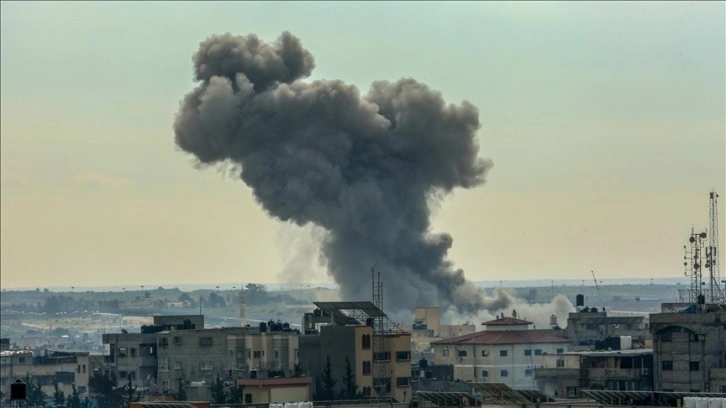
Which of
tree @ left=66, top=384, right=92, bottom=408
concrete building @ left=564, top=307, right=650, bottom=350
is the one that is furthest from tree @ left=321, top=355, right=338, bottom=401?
concrete building @ left=564, top=307, right=650, bottom=350

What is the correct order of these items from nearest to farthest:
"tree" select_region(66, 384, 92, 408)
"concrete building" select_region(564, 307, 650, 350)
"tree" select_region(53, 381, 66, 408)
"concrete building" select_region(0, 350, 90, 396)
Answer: "tree" select_region(66, 384, 92, 408) → "tree" select_region(53, 381, 66, 408) → "concrete building" select_region(564, 307, 650, 350) → "concrete building" select_region(0, 350, 90, 396)

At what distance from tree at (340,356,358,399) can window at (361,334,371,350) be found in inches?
47.3

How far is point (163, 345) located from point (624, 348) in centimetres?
3106

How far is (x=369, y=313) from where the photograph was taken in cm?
12331

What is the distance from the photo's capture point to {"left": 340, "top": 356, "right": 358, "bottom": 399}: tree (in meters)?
113

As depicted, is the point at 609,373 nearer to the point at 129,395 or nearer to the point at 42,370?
the point at 129,395

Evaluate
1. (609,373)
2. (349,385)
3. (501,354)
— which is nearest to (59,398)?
(501,354)

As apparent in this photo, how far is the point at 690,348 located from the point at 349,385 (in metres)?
20.4

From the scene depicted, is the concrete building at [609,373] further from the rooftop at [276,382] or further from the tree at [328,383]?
the rooftop at [276,382]

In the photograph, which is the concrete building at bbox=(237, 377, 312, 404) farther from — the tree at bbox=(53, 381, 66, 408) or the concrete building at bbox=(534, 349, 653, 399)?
the tree at bbox=(53, 381, 66, 408)

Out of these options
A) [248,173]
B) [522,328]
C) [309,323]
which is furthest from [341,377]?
[248,173]

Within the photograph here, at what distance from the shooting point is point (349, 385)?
374 ft

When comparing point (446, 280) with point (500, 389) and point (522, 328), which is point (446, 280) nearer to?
point (522, 328)

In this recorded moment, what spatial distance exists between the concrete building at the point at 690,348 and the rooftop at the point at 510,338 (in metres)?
38.5
